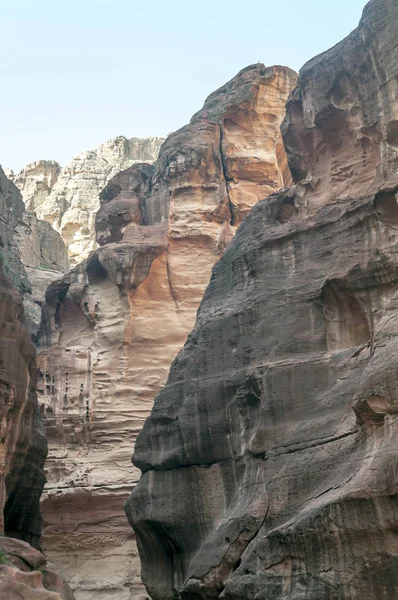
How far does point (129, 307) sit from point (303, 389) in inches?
646

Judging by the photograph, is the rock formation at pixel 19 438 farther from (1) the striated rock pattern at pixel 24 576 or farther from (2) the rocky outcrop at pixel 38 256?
(2) the rocky outcrop at pixel 38 256

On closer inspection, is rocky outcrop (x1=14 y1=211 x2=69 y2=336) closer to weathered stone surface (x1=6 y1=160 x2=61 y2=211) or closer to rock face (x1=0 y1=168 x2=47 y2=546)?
rock face (x1=0 y1=168 x2=47 y2=546)

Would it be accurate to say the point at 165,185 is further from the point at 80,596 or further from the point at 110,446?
the point at 80,596

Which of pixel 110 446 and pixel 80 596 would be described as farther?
pixel 110 446

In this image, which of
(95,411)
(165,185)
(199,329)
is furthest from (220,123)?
(199,329)

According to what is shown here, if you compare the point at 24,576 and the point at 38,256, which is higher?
the point at 38,256

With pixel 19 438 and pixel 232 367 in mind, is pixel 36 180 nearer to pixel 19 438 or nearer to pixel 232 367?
pixel 19 438

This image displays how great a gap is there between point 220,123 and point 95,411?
14.2m

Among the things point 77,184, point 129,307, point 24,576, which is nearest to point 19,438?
point 24,576

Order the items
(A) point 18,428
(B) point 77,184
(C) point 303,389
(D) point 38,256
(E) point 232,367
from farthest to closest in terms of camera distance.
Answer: (B) point 77,184 → (D) point 38,256 → (A) point 18,428 → (E) point 232,367 → (C) point 303,389

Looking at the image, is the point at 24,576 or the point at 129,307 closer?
the point at 24,576

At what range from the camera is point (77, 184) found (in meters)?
74.3

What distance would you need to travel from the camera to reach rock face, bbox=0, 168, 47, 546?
22078mm

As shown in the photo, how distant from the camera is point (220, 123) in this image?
1492 inches
